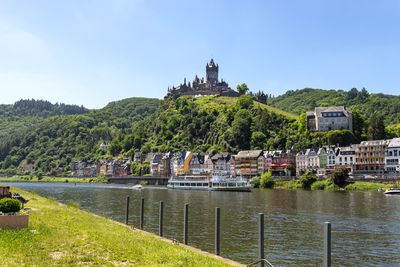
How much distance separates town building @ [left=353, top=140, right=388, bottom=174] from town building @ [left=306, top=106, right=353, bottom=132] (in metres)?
26.8

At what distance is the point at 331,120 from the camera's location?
145m

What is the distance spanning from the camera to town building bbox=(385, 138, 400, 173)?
108562 mm

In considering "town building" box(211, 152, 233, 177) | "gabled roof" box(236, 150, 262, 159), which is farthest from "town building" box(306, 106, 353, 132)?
"town building" box(211, 152, 233, 177)

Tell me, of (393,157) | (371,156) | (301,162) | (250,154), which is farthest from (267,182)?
(393,157)

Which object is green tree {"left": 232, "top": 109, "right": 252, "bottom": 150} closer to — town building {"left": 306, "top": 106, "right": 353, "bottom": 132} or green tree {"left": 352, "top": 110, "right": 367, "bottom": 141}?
town building {"left": 306, "top": 106, "right": 353, "bottom": 132}

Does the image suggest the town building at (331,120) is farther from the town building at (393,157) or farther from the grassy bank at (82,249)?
the grassy bank at (82,249)

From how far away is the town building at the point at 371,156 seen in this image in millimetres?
113250

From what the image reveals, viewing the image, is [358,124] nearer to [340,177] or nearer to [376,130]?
[376,130]

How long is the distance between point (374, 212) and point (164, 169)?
137 metres

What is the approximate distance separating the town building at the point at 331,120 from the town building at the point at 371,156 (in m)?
26.8

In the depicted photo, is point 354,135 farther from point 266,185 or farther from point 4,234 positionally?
point 4,234

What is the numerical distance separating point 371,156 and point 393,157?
21.8 feet

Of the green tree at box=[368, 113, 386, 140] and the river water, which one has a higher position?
the green tree at box=[368, 113, 386, 140]

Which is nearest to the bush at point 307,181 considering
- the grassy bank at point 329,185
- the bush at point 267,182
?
the grassy bank at point 329,185
